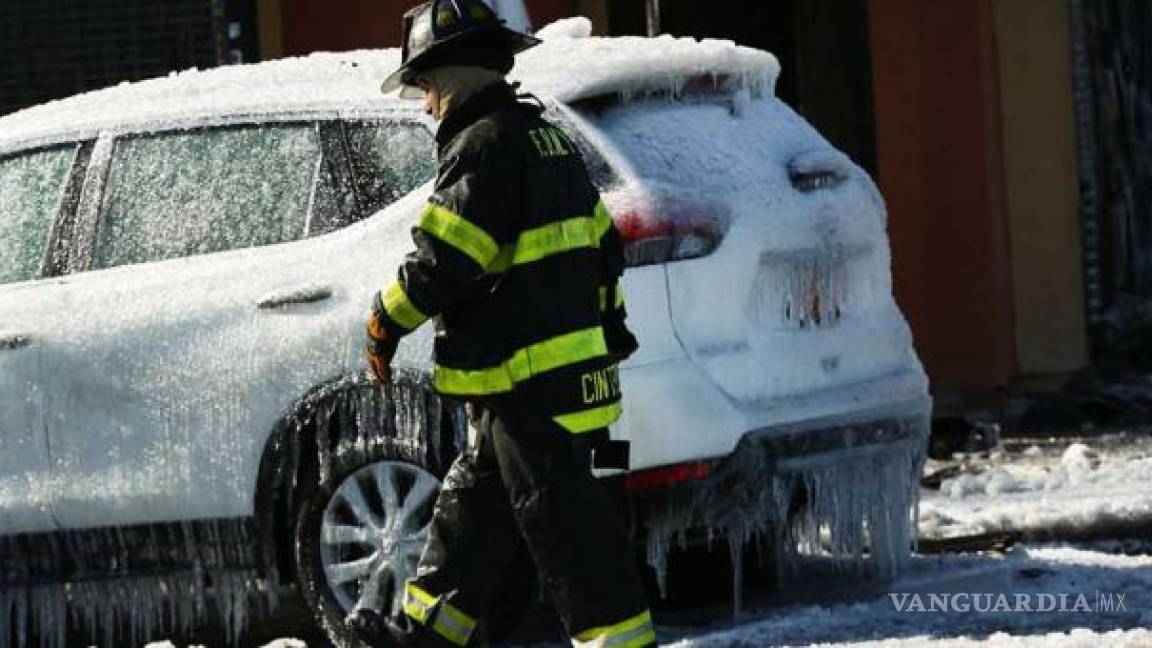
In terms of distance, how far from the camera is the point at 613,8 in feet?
56.6

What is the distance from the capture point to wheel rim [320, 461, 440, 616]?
28.1 feet

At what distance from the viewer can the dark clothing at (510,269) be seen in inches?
276

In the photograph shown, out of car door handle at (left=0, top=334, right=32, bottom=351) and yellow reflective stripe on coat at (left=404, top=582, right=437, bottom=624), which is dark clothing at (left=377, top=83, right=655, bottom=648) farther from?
car door handle at (left=0, top=334, right=32, bottom=351)

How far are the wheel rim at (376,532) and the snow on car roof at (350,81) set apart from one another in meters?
1.09

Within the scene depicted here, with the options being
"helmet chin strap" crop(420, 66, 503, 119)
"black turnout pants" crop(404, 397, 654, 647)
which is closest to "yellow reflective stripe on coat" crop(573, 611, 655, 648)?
"black turnout pants" crop(404, 397, 654, 647)

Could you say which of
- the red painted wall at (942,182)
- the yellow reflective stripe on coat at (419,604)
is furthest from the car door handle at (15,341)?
the red painted wall at (942,182)

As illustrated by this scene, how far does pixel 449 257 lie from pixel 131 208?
2533mm

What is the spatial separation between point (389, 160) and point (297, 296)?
0.49 metres

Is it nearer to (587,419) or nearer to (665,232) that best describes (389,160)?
(665,232)

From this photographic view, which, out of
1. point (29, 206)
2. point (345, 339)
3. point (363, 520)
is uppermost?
point (29, 206)

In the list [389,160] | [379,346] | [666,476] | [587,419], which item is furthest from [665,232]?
[379,346]

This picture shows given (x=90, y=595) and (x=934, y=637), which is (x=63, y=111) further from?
(x=934, y=637)

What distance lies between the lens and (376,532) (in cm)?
864

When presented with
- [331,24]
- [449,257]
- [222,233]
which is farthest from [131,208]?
[331,24]
